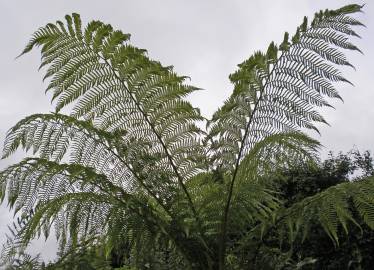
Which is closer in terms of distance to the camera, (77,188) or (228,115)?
(77,188)

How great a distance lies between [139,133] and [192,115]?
0.29m

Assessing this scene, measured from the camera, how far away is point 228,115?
2.94m

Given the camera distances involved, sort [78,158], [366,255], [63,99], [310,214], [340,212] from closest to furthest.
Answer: [340,212] < [310,214] < [78,158] < [63,99] < [366,255]

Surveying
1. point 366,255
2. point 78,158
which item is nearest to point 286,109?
point 78,158

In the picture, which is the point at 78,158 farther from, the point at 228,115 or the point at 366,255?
the point at 366,255

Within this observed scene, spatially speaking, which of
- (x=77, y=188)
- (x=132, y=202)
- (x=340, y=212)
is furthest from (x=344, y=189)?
(x=77, y=188)

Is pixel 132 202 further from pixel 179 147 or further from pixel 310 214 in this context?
pixel 310 214

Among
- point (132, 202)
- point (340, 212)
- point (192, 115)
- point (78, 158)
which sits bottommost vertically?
point (340, 212)

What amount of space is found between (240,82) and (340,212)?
853mm

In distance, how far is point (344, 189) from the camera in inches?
99.9

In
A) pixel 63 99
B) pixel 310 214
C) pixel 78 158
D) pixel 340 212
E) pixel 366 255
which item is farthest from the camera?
pixel 366 255

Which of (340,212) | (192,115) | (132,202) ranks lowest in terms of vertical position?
(340,212)

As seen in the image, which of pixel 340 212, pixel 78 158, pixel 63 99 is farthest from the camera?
pixel 63 99

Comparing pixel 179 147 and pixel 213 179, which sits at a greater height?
pixel 179 147
